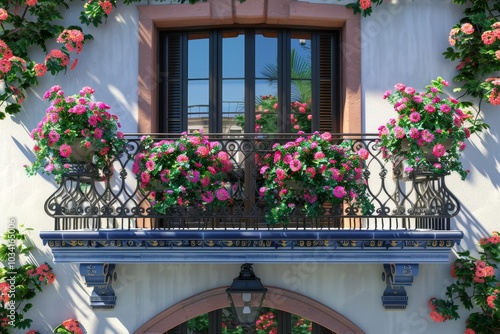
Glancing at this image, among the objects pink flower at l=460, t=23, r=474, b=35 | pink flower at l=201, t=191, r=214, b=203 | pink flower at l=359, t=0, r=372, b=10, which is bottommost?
pink flower at l=201, t=191, r=214, b=203

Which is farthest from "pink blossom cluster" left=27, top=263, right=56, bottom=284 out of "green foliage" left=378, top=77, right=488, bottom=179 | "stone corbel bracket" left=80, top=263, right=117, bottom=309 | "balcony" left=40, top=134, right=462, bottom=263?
"green foliage" left=378, top=77, right=488, bottom=179

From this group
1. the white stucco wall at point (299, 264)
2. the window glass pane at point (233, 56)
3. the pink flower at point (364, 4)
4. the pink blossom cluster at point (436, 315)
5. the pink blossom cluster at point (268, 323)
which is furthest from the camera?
the window glass pane at point (233, 56)

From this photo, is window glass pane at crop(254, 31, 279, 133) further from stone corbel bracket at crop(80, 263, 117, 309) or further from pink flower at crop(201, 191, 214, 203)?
stone corbel bracket at crop(80, 263, 117, 309)

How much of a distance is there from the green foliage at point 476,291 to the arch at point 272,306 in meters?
1.06

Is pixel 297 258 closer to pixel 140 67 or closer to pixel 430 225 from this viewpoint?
pixel 430 225

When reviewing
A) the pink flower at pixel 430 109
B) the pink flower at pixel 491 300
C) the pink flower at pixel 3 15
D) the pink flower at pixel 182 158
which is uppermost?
the pink flower at pixel 3 15

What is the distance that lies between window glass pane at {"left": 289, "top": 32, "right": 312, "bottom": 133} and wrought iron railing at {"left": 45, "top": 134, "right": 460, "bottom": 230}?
606 mm

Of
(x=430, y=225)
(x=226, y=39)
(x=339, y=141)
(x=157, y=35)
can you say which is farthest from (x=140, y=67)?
(x=430, y=225)

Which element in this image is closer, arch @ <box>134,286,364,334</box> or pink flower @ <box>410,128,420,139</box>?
pink flower @ <box>410,128,420,139</box>

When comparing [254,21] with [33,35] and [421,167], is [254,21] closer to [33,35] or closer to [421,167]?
[33,35]

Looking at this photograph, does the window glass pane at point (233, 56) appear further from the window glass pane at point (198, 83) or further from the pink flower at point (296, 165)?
the pink flower at point (296, 165)

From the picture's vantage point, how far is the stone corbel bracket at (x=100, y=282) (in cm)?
768

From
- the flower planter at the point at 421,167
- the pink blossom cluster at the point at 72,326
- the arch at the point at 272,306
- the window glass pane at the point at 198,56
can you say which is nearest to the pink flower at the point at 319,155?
the flower planter at the point at 421,167

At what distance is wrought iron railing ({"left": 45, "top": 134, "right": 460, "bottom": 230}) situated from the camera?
742cm
